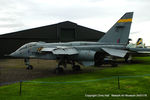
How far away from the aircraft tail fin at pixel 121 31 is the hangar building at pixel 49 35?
22.2 m

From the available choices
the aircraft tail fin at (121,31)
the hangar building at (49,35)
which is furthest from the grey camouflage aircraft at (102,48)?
the hangar building at (49,35)

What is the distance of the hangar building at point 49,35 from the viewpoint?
31.5 m

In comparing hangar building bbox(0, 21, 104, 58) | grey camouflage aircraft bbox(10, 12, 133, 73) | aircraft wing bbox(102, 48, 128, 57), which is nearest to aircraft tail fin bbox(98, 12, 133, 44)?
grey camouflage aircraft bbox(10, 12, 133, 73)

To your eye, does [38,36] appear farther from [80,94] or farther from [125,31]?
[80,94]

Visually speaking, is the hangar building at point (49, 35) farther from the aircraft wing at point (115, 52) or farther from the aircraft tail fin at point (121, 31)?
the aircraft wing at point (115, 52)

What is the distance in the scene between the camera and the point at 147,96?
6.03 meters

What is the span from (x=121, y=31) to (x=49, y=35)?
924 inches

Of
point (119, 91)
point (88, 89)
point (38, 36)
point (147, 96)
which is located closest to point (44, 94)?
point (88, 89)

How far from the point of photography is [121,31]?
11469 mm

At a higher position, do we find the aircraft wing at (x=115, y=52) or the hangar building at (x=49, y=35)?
the hangar building at (x=49, y=35)

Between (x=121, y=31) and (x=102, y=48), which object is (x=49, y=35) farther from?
(x=121, y=31)

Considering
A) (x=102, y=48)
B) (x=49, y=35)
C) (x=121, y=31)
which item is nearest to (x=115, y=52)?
(x=102, y=48)

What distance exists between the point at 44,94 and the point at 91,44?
6.73 meters

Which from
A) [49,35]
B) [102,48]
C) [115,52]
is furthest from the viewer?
[49,35]
